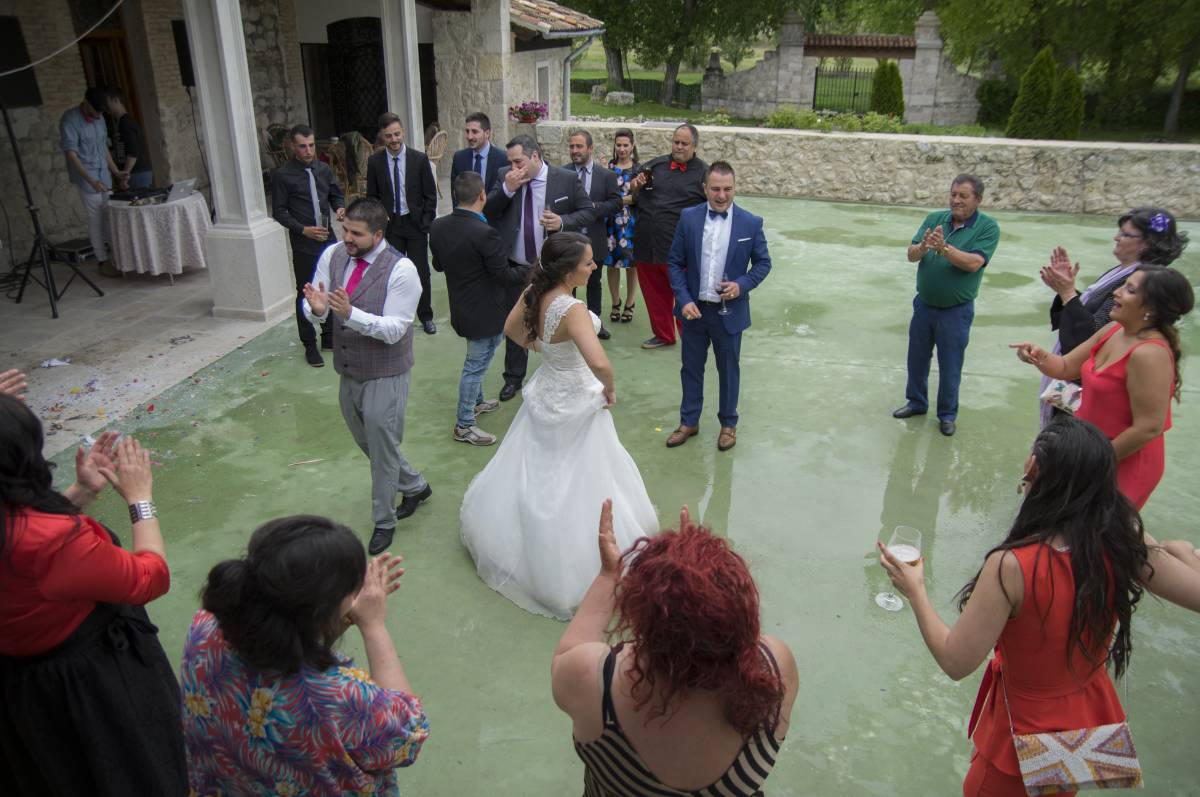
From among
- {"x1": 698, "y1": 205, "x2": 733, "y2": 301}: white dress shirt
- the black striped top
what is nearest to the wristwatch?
the black striped top

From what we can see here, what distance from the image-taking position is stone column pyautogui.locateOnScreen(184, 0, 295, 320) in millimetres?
7113

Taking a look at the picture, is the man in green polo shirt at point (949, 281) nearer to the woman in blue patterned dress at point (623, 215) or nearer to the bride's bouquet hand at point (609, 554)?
the woman in blue patterned dress at point (623, 215)

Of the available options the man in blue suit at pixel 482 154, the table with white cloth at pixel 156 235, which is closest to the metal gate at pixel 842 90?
the man in blue suit at pixel 482 154

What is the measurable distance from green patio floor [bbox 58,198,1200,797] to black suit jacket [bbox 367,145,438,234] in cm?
111

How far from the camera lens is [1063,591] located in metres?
2.19

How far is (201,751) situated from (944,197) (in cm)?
1306

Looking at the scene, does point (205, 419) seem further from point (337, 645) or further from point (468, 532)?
point (337, 645)

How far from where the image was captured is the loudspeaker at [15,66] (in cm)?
898

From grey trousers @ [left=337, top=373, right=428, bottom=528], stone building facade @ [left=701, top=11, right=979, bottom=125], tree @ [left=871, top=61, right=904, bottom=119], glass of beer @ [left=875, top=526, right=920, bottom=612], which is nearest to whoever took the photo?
glass of beer @ [left=875, top=526, right=920, bottom=612]

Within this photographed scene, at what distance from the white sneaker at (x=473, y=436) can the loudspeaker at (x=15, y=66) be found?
22.4ft

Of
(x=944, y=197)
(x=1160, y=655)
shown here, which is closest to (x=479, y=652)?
(x=1160, y=655)

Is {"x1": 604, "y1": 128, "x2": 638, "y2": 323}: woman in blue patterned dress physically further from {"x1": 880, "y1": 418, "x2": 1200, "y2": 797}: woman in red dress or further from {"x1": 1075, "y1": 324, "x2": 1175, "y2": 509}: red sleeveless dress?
{"x1": 880, "y1": 418, "x2": 1200, "y2": 797}: woman in red dress

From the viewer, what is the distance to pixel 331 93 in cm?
1559

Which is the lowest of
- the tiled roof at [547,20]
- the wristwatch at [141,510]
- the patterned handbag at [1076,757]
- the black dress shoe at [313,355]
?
the black dress shoe at [313,355]
